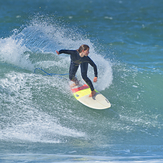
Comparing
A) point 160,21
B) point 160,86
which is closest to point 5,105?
point 160,86

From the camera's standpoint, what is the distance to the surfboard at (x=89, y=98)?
5844mm

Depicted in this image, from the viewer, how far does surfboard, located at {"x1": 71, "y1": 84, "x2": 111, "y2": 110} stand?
5.84 m

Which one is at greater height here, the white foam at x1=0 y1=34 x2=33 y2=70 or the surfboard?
the white foam at x1=0 y1=34 x2=33 y2=70

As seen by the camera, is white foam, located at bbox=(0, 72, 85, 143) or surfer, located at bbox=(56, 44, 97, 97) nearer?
white foam, located at bbox=(0, 72, 85, 143)

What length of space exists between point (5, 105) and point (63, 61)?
3907 millimetres

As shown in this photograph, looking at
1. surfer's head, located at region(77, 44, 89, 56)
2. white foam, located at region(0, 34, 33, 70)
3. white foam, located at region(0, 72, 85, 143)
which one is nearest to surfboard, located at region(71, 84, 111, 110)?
white foam, located at region(0, 72, 85, 143)

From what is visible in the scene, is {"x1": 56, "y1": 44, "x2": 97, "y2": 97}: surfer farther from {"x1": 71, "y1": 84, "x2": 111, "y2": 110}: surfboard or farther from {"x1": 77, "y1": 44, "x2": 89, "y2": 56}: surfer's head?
{"x1": 71, "y1": 84, "x2": 111, "y2": 110}: surfboard

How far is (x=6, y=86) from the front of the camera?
635 centimetres

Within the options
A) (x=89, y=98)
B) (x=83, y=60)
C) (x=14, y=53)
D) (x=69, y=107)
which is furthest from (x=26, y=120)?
(x=14, y=53)

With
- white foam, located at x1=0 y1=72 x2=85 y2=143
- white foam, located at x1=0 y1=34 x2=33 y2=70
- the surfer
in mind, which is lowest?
white foam, located at x1=0 y1=72 x2=85 y2=143

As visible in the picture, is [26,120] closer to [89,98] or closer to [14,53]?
[89,98]

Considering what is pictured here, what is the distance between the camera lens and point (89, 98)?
20.1 feet

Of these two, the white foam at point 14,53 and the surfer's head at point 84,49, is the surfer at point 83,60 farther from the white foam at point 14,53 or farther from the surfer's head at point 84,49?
the white foam at point 14,53

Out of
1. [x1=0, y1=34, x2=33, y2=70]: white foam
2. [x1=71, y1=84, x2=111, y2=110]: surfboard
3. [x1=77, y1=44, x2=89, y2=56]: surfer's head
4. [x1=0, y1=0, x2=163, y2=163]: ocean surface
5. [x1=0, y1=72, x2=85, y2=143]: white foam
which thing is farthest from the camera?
[x1=0, y1=34, x2=33, y2=70]: white foam
